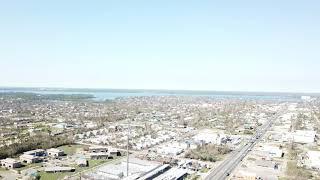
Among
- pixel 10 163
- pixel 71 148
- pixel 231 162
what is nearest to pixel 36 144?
pixel 71 148

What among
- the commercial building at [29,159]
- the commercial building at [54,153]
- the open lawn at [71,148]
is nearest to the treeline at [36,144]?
the open lawn at [71,148]

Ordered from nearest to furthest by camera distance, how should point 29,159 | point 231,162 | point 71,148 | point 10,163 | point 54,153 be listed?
1. point 10,163
2. point 29,159
3. point 231,162
4. point 54,153
5. point 71,148

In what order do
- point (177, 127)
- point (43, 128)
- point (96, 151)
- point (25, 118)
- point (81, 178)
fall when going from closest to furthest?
point (81, 178) → point (96, 151) → point (43, 128) → point (177, 127) → point (25, 118)

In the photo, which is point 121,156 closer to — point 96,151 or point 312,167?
point 96,151

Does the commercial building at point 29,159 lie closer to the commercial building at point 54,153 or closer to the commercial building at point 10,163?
the commercial building at point 10,163

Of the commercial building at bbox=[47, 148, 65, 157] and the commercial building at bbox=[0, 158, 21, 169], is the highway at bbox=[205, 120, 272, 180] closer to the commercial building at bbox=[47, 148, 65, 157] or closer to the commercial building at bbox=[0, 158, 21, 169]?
the commercial building at bbox=[47, 148, 65, 157]

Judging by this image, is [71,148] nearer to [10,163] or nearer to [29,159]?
[29,159]

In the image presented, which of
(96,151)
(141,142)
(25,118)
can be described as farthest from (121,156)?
(25,118)
